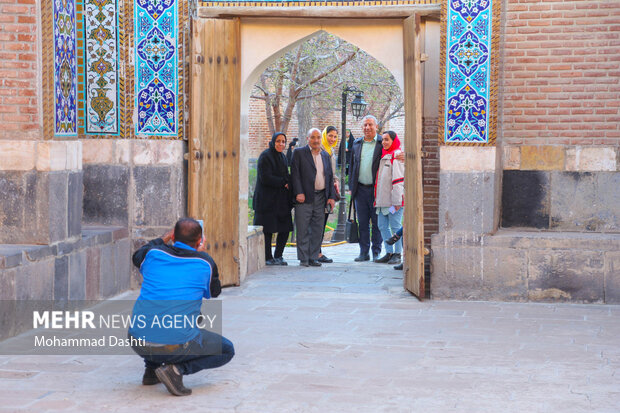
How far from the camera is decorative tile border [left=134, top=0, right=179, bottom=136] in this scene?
28.4ft

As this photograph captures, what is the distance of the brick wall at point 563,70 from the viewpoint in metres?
8.28

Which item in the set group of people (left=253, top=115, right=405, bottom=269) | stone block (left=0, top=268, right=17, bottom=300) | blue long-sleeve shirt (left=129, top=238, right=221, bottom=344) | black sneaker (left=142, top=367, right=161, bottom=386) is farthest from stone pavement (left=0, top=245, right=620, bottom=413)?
group of people (left=253, top=115, right=405, bottom=269)

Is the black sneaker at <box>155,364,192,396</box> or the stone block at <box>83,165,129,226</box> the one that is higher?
the stone block at <box>83,165,129,226</box>

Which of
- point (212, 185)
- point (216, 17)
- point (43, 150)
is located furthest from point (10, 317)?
point (216, 17)

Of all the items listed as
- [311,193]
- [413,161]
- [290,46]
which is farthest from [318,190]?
[413,161]

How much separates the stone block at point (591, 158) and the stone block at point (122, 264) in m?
4.15

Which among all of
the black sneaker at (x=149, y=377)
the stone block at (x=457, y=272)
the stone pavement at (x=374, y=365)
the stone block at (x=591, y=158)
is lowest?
the stone pavement at (x=374, y=365)

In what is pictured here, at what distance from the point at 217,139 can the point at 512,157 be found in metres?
2.78

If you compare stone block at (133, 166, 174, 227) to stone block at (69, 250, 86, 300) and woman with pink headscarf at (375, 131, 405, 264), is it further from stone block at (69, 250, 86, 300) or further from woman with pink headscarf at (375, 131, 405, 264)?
woman with pink headscarf at (375, 131, 405, 264)

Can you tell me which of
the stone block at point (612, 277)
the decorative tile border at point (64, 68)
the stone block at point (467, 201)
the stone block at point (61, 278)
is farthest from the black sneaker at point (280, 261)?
the stone block at point (612, 277)

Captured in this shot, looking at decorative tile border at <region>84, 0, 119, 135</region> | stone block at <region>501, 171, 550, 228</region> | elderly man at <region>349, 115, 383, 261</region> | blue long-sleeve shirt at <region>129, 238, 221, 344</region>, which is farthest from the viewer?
elderly man at <region>349, 115, 383, 261</region>

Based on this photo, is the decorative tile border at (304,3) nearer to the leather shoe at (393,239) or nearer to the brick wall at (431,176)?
the brick wall at (431,176)

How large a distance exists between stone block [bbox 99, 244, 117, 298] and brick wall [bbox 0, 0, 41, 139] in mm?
1510

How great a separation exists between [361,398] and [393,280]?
467 centimetres
